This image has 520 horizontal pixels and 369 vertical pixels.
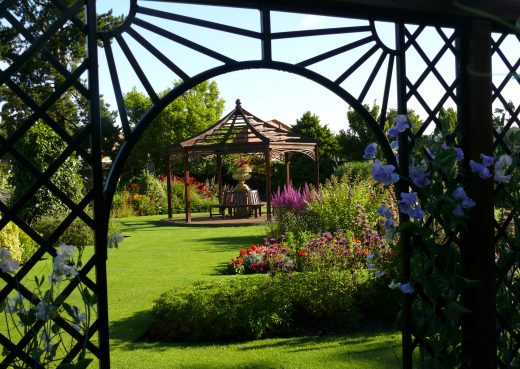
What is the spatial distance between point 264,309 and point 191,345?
0.68 meters

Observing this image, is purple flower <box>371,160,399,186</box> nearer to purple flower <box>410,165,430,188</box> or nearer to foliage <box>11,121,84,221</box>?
purple flower <box>410,165,430,188</box>

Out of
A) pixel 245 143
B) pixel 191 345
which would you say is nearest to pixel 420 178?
pixel 191 345

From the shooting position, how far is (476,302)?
280 centimetres

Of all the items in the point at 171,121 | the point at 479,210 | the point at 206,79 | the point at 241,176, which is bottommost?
the point at 479,210

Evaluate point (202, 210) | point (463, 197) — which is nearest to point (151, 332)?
point (463, 197)

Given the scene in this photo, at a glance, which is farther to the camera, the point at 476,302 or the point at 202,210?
the point at 202,210

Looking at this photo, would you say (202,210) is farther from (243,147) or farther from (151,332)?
(151,332)

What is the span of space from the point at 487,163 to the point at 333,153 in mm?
22953

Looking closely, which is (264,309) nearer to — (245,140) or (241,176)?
(245,140)

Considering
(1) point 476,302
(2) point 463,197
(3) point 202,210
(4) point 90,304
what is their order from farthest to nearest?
(3) point 202,210, (1) point 476,302, (2) point 463,197, (4) point 90,304

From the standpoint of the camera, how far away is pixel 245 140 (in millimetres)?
15570

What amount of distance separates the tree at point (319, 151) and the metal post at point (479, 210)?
18.7 meters

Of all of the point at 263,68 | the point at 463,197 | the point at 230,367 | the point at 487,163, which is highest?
the point at 263,68

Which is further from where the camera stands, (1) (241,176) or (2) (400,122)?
(1) (241,176)
